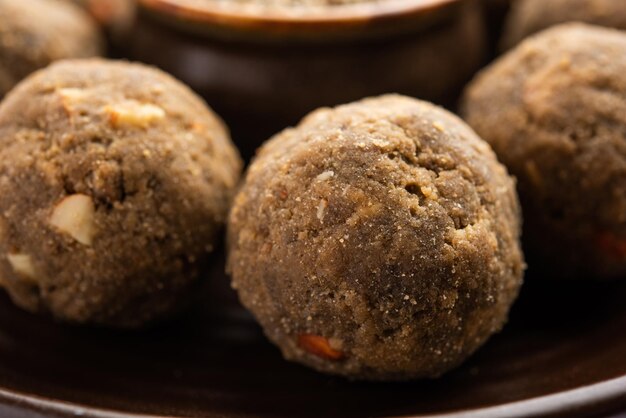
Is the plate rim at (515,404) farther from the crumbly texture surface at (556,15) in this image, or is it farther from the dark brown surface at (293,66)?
the crumbly texture surface at (556,15)

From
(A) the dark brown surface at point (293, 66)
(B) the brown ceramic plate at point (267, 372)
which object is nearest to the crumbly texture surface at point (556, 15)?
(A) the dark brown surface at point (293, 66)

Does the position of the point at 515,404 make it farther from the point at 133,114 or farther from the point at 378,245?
the point at 133,114

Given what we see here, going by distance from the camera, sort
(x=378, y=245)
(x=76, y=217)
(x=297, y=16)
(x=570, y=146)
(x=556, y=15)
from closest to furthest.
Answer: (x=378, y=245) → (x=76, y=217) → (x=570, y=146) → (x=297, y=16) → (x=556, y=15)

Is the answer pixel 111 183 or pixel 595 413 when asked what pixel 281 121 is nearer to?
pixel 111 183

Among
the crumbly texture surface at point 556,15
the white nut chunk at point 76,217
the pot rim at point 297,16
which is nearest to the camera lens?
the white nut chunk at point 76,217

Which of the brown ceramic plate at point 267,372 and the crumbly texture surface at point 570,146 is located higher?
the crumbly texture surface at point 570,146

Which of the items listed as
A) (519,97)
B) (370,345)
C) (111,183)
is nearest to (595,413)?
(370,345)

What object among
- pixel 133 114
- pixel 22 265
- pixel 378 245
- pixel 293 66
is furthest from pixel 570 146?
pixel 22 265
